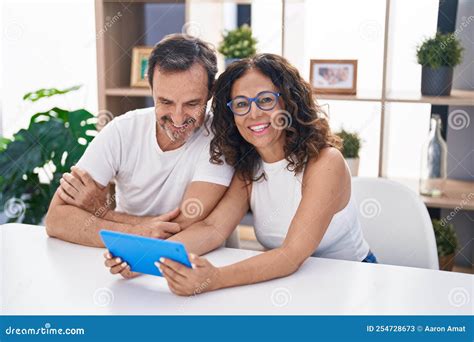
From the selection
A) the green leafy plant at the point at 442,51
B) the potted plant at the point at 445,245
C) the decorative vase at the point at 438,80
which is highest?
the green leafy plant at the point at 442,51

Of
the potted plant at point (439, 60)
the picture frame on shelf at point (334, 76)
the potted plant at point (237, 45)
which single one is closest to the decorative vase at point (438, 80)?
the potted plant at point (439, 60)

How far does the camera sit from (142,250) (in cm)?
142

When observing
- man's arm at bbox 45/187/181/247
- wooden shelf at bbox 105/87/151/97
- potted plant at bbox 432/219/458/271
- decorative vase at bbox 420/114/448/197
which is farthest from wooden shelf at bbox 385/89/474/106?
man's arm at bbox 45/187/181/247

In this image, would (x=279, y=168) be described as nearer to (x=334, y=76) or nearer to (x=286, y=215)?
(x=286, y=215)

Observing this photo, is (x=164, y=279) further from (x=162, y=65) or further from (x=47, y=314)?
(x=162, y=65)

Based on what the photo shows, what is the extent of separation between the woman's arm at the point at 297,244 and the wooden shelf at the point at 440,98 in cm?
111

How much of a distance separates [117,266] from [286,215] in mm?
552

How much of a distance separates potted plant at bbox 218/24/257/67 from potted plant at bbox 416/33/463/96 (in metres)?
0.81

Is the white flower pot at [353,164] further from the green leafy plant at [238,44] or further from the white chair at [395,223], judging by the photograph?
the white chair at [395,223]

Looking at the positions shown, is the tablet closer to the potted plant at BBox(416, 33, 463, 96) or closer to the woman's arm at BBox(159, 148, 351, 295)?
the woman's arm at BBox(159, 148, 351, 295)

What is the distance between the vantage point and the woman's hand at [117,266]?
1.52 metres

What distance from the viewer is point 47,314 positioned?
1.36m

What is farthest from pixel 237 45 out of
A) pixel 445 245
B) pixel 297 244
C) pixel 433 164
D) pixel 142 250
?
pixel 142 250
